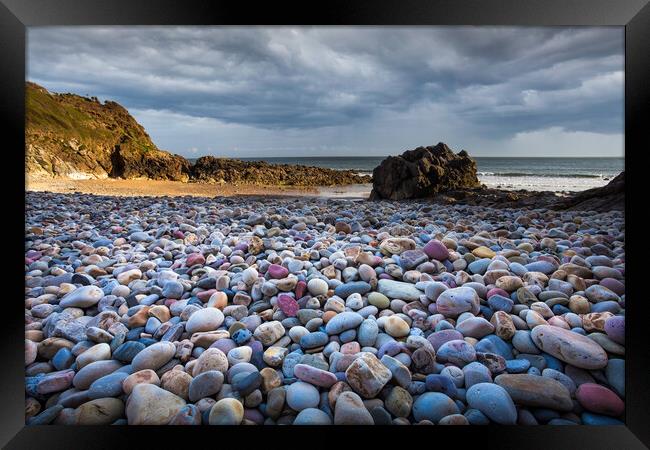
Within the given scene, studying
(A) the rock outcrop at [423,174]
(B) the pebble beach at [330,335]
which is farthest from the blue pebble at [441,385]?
(A) the rock outcrop at [423,174]

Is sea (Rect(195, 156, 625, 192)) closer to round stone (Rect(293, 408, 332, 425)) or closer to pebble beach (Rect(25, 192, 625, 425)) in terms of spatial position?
pebble beach (Rect(25, 192, 625, 425))

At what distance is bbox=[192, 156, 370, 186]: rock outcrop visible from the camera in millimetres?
7832

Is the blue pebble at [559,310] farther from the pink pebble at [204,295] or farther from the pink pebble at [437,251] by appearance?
the pink pebble at [204,295]

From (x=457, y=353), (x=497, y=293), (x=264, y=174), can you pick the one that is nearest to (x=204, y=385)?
(x=457, y=353)

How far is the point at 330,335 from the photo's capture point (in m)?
1.32

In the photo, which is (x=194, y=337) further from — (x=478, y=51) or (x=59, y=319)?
(x=478, y=51)

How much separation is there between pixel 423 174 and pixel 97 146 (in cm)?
726

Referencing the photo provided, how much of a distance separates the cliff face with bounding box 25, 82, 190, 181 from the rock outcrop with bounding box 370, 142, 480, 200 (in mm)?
3957

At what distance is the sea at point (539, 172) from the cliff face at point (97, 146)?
2.99 meters

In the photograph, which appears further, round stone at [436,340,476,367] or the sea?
the sea

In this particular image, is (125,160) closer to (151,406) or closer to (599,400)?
(151,406)

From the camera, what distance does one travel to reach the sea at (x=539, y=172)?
2848 millimetres

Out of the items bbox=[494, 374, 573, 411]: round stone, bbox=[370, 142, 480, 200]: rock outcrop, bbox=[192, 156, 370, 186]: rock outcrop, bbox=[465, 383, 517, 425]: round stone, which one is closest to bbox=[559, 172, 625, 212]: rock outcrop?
bbox=[370, 142, 480, 200]: rock outcrop

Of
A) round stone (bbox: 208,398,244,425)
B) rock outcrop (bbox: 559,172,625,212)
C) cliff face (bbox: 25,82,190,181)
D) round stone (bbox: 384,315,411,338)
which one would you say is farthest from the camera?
cliff face (bbox: 25,82,190,181)
